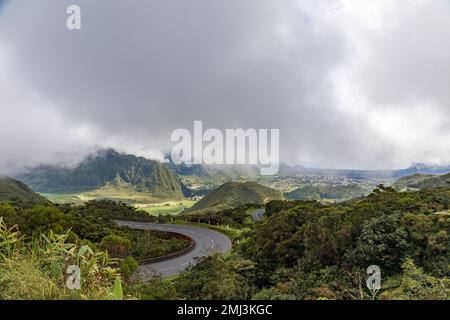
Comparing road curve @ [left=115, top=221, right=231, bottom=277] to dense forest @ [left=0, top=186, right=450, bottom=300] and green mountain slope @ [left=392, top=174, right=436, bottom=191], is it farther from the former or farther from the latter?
green mountain slope @ [left=392, top=174, right=436, bottom=191]

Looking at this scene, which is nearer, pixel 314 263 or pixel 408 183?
pixel 314 263

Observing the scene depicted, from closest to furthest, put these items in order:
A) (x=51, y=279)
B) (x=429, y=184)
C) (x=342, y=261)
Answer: (x=51, y=279) → (x=342, y=261) → (x=429, y=184)

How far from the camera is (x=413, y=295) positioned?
18.7 feet

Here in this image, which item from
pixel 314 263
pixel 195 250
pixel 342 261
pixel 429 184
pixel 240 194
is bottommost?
pixel 240 194

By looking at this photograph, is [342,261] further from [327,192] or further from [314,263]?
[327,192]

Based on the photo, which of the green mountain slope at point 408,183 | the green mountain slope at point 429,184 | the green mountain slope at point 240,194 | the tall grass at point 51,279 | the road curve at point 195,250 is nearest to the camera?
the tall grass at point 51,279

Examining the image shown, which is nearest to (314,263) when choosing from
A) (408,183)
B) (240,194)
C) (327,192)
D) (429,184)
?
(429,184)

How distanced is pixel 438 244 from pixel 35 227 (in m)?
18.9

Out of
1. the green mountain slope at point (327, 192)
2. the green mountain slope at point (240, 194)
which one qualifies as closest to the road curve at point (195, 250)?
the green mountain slope at point (240, 194)

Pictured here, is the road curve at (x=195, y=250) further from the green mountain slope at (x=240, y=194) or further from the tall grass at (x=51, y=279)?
the green mountain slope at (x=240, y=194)
